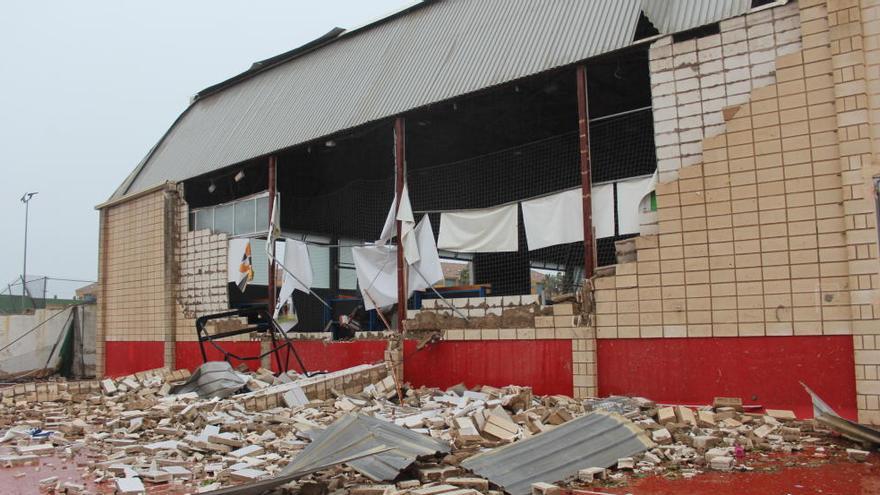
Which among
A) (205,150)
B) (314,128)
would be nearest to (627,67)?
(314,128)

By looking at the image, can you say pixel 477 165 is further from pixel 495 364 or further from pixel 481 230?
pixel 495 364

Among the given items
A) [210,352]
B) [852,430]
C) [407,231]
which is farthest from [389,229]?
[852,430]

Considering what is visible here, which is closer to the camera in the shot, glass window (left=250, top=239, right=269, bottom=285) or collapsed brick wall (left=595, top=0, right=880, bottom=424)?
collapsed brick wall (left=595, top=0, right=880, bottom=424)

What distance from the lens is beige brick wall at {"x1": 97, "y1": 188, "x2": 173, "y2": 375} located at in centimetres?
1680

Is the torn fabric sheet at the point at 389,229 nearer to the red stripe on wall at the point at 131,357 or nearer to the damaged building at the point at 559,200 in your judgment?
the damaged building at the point at 559,200

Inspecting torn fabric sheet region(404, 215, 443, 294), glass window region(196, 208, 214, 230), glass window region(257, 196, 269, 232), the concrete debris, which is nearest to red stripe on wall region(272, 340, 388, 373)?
torn fabric sheet region(404, 215, 443, 294)

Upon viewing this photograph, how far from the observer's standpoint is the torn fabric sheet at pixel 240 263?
15.1m

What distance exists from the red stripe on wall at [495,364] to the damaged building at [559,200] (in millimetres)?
36

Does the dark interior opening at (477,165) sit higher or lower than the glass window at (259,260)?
higher

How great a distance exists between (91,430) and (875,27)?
10.9m

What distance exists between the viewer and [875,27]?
24.9 ft

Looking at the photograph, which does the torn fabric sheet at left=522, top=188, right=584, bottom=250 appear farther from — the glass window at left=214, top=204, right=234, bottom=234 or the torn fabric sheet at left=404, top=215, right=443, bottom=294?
the glass window at left=214, top=204, right=234, bottom=234

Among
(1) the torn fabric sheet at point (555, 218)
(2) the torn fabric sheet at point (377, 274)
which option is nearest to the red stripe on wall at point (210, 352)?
(2) the torn fabric sheet at point (377, 274)

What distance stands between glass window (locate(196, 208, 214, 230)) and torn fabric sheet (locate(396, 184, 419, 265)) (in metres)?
6.53
